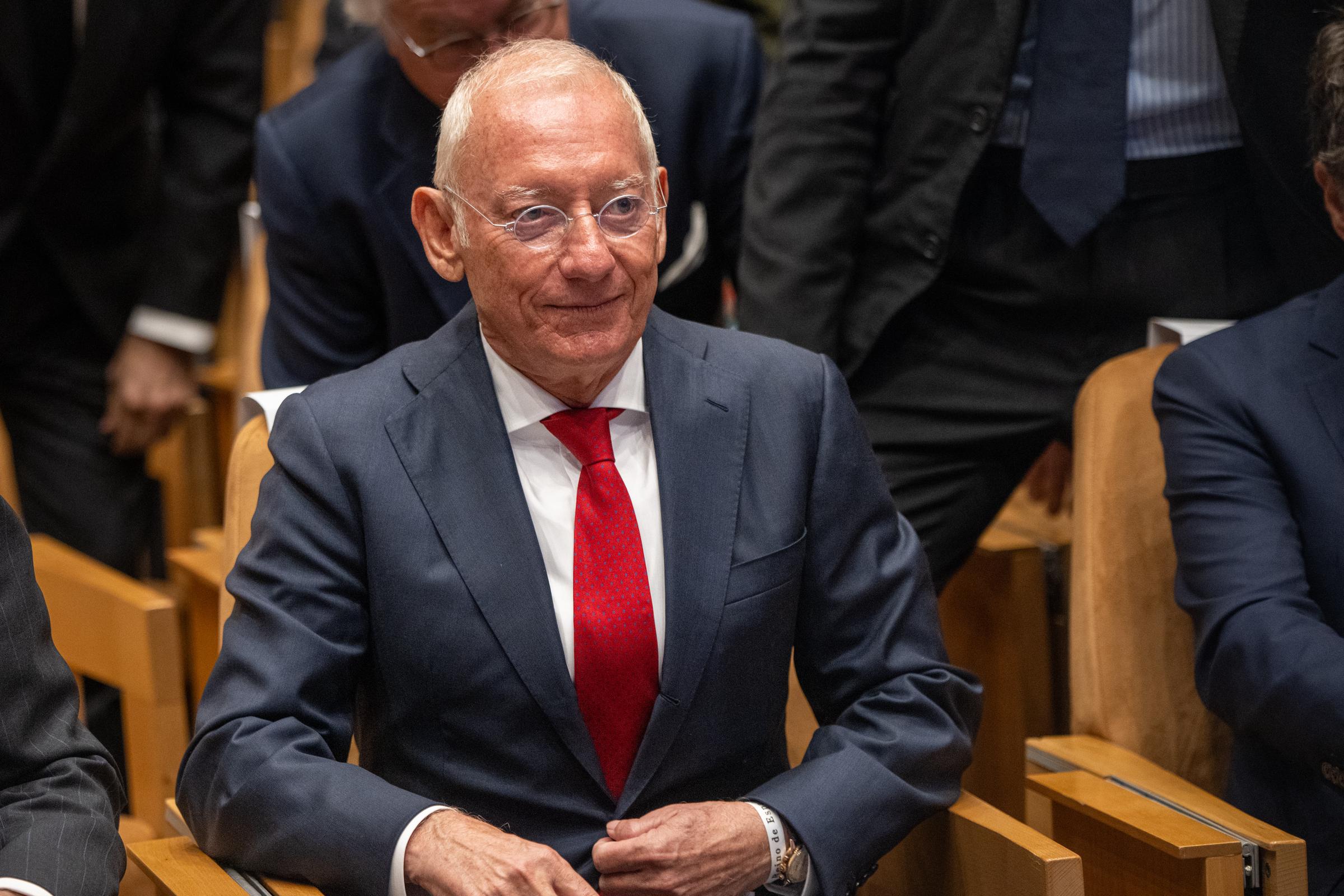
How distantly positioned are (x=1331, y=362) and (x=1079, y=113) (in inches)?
19.4

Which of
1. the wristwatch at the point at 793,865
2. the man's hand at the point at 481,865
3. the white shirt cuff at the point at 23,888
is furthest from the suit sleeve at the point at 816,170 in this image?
the white shirt cuff at the point at 23,888

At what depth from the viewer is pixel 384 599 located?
165 centimetres

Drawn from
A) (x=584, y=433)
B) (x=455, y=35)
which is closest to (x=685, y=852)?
(x=584, y=433)

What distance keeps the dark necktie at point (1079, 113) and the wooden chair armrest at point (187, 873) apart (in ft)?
4.31

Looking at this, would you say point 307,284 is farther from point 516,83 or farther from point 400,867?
point 400,867

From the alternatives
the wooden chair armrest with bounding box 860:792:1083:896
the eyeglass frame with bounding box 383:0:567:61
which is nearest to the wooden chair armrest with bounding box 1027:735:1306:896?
the wooden chair armrest with bounding box 860:792:1083:896

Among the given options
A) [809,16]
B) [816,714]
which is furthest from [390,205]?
[816,714]

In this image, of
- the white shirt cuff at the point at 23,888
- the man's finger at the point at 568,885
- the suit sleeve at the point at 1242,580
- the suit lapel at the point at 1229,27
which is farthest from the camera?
the suit lapel at the point at 1229,27

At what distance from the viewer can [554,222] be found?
5.34 feet

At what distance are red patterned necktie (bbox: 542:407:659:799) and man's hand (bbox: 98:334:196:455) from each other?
1580mm

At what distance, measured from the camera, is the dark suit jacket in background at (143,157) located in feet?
9.67

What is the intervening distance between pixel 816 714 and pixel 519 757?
1.26ft

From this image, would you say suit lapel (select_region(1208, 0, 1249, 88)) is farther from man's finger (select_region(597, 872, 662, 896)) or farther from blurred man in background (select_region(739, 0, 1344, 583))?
man's finger (select_region(597, 872, 662, 896))

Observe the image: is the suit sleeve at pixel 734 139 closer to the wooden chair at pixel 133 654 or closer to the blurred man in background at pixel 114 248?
the wooden chair at pixel 133 654
